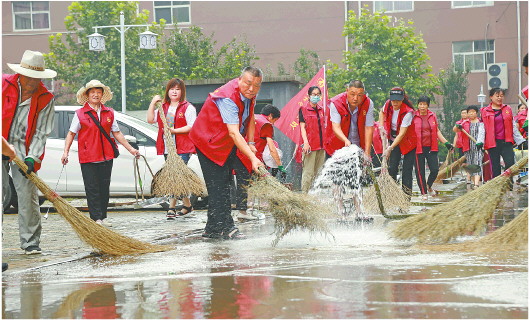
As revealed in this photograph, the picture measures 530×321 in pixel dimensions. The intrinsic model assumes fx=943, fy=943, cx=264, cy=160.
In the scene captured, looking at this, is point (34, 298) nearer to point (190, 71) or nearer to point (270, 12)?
point (190, 71)

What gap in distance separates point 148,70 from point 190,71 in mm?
3217

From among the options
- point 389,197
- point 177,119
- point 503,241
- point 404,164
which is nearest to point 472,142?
point 404,164

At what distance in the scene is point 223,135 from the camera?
345 inches

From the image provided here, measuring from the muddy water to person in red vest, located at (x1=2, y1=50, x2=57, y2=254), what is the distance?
3.09 feet

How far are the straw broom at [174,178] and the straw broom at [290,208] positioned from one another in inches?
146

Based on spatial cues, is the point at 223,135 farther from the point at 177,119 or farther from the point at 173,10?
the point at 173,10

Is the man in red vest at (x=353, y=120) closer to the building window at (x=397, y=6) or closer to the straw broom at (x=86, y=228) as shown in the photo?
the straw broom at (x=86, y=228)

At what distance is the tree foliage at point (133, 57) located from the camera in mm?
32844

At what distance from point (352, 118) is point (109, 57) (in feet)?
82.5

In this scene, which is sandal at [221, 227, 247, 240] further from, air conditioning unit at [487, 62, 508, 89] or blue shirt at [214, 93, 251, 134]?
air conditioning unit at [487, 62, 508, 89]

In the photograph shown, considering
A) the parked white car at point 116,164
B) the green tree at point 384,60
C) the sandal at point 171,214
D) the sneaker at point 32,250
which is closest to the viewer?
the sneaker at point 32,250

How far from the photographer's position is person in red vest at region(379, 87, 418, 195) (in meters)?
12.3

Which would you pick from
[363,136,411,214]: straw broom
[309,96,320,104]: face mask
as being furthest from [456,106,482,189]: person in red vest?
[363,136,411,214]: straw broom

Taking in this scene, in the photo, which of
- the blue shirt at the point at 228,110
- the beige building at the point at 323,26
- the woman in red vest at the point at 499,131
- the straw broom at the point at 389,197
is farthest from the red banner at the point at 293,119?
the beige building at the point at 323,26
